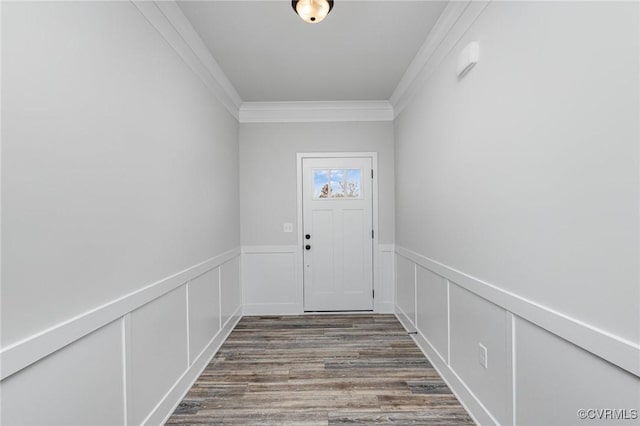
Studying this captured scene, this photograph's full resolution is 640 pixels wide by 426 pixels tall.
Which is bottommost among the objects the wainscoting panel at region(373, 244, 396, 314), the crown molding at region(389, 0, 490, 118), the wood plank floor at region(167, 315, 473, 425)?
the wood plank floor at region(167, 315, 473, 425)

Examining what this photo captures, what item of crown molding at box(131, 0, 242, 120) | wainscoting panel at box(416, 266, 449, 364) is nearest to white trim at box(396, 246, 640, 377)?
wainscoting panel at box(416, 266, 449, 364)

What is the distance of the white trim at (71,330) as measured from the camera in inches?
36.8

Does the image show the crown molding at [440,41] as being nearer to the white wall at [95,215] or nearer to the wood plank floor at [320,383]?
the white wall at [95,215]

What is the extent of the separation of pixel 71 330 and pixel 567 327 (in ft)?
6.16

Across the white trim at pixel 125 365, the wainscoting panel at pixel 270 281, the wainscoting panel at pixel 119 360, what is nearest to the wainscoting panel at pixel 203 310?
the wainscoting panel at pixel 119 360

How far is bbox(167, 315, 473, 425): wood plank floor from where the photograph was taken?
75.2 inches

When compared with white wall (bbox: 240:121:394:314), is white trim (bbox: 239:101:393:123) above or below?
above

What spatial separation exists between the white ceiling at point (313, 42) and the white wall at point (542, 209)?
403 millimetres

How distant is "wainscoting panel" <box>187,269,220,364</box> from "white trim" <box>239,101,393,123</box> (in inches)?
79.9

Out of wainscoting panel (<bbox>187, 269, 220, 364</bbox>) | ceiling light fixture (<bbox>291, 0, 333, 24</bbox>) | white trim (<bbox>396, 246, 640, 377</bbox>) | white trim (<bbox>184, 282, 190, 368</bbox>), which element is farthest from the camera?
wainscoting panel (<bbox>187, 269, 220, 364</bbox>)

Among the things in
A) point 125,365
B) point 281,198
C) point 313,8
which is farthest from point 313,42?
point 125,365

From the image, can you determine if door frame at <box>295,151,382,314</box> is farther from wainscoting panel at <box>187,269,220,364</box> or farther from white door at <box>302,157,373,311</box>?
wainscoting panel at <box>187,269,220,364</box>

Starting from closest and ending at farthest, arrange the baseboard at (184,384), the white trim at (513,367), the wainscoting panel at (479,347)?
the white trim at (513,367), the wainscoting panel at (479,347), the baseboard at (184,384)

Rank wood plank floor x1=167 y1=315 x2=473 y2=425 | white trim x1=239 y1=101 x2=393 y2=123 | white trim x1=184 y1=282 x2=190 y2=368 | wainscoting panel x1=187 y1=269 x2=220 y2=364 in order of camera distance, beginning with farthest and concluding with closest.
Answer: white trim x1=239 y1=101 x2=393 y2=123 → wainscoting panel x1=187 y1=269 x2=220 y2=364 → white trim x1=184 y1=282 x2=190 y2=368 → wood plank floor x1=167 y1=315 x2=473 y2=425
